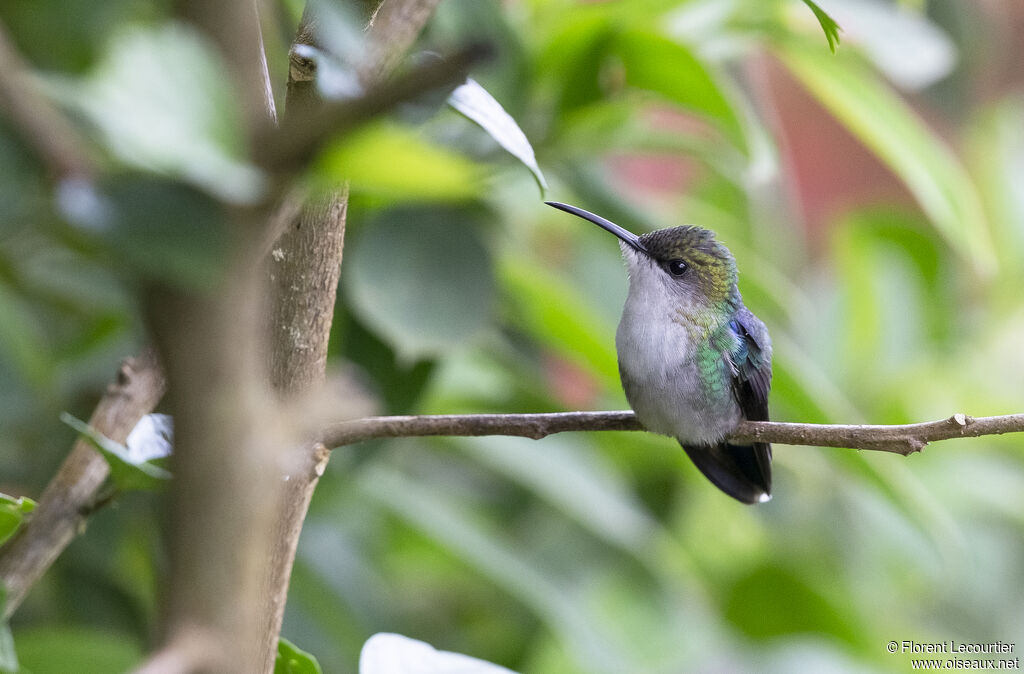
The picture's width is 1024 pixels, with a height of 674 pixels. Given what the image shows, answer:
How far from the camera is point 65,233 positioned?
849mm

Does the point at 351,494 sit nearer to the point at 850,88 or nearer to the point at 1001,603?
the point at 850,88

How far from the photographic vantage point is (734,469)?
1.02m

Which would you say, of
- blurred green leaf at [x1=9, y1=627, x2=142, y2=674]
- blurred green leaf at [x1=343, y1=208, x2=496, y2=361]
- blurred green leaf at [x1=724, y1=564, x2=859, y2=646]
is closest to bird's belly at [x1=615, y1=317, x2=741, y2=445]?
blurred green leaf at [x1=343, y1=208, x2=496, y2=361]

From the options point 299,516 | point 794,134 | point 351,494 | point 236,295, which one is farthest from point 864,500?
point 794,134

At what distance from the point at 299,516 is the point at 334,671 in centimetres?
84

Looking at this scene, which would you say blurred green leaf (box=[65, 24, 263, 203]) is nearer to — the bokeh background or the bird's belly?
the bokeh background

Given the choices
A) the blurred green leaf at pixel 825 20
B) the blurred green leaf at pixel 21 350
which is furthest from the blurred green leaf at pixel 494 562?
the blurred green leaf at pixel 825 20

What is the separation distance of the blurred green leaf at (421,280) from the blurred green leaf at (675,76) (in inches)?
11.9

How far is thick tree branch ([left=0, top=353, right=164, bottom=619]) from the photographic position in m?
0.66

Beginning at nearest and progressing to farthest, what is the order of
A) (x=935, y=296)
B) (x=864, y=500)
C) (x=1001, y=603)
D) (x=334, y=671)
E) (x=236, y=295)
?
1. (x=236, y=295)
2. (x=334, y=671)
3. (x=864, y=500)
4. (x=935, y=296)
5. (x=1001, y=603)

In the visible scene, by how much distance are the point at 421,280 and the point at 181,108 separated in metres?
0.85

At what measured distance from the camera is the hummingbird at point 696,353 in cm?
95

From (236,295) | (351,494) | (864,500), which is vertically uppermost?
(864,500)

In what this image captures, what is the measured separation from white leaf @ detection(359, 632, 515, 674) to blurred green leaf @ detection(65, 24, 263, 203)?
420mm
